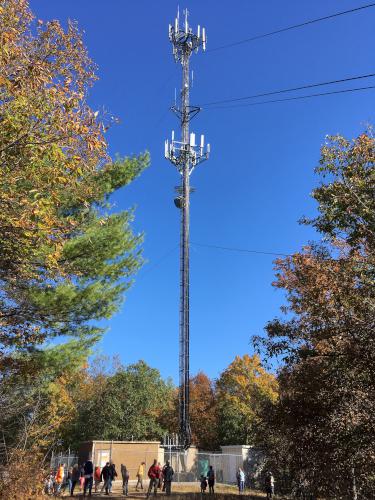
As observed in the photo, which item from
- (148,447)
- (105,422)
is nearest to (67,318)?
(148,447)

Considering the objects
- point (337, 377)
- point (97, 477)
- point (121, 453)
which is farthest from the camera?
point (121, 453)

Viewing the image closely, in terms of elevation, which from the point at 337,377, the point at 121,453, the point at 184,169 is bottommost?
the point at 121,453

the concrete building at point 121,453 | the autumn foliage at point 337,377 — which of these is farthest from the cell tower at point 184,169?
the autumn foliage at point 337,377

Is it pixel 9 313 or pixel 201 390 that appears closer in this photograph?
pixel 9 313

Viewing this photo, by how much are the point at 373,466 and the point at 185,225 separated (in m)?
30.0

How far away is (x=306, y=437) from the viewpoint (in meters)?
9.30

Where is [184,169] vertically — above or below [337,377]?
above

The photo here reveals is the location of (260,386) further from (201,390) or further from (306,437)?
(306,437)

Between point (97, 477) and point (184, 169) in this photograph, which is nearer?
point (97, 477)

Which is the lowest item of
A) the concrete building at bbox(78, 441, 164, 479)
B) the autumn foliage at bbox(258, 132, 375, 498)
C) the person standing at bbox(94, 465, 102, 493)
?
the person standing at bbox(94, 465, 102, 493)

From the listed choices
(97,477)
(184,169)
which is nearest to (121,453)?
(97,477)

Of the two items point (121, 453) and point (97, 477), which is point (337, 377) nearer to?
point (97, 477)

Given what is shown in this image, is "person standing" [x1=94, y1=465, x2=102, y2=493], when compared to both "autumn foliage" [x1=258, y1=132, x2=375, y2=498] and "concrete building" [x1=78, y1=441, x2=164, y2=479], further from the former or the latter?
"autumn foliage" [x1=258, y1=132, x2=375, y2=498]

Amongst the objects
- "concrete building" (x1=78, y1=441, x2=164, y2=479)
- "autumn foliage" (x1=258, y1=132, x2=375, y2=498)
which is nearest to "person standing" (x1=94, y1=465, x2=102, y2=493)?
"concrete building" (x1=78, y1=441, x2=164, y2=479)
